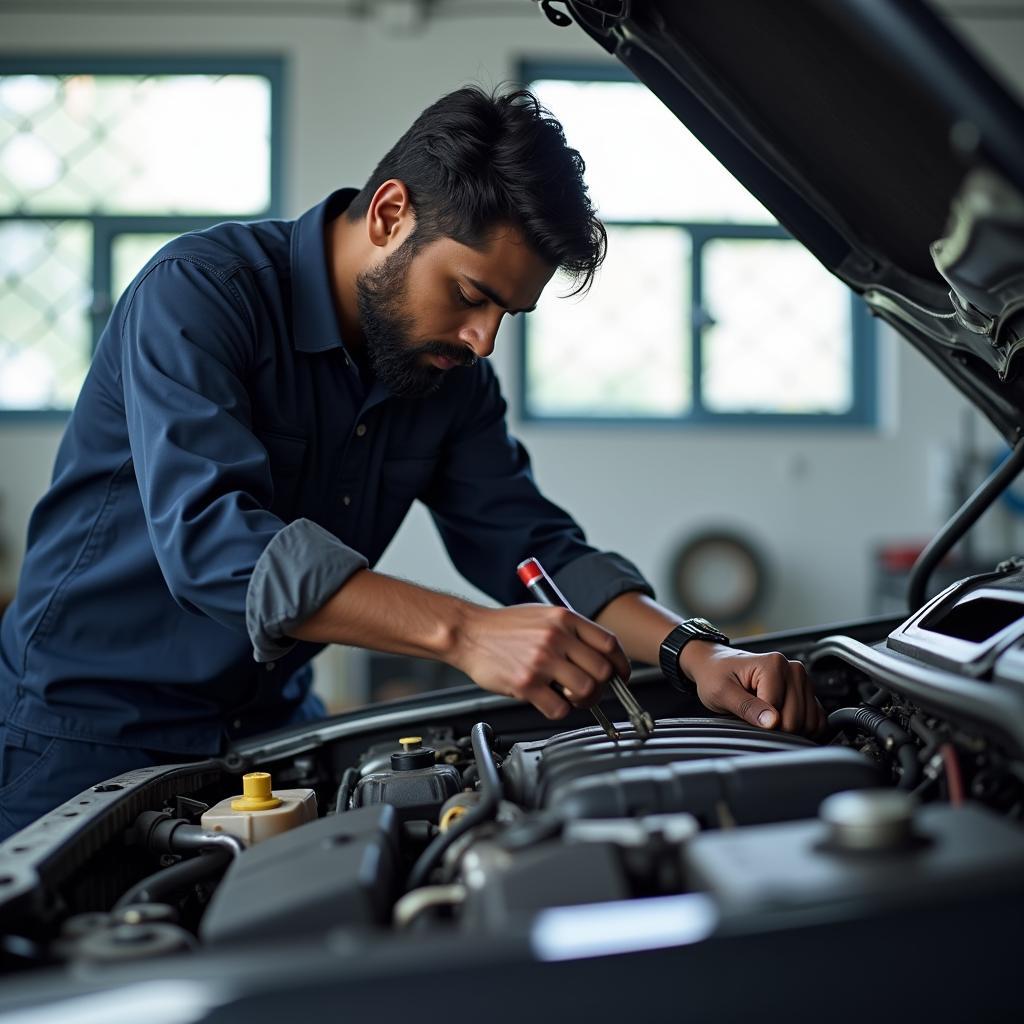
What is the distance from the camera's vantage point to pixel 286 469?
1.64m

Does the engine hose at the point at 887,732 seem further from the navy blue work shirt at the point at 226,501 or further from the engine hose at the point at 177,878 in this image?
the engine hose at the point at 177,878

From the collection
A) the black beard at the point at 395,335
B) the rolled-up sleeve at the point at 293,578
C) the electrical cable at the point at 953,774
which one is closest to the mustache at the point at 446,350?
the black beard at the point at 395,335

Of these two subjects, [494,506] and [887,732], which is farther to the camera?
[494,506]

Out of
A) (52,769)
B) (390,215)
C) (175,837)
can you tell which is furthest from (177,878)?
(390,215)

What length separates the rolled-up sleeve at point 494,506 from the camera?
192 cm

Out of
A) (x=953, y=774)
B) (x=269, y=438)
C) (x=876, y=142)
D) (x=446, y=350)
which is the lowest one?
(x=953, y=774)

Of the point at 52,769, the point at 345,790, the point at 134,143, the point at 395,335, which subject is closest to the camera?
the point at 345,790

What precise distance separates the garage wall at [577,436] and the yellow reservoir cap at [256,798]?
4.18m

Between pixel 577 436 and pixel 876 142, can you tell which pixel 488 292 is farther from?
pixel 577 436

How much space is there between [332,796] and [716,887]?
0.95 meters

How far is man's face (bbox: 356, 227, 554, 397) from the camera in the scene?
1.58 meters

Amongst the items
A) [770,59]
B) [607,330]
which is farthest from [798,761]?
[607,330]

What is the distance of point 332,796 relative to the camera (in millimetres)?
1580

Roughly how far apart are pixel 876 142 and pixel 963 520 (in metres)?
0.60
